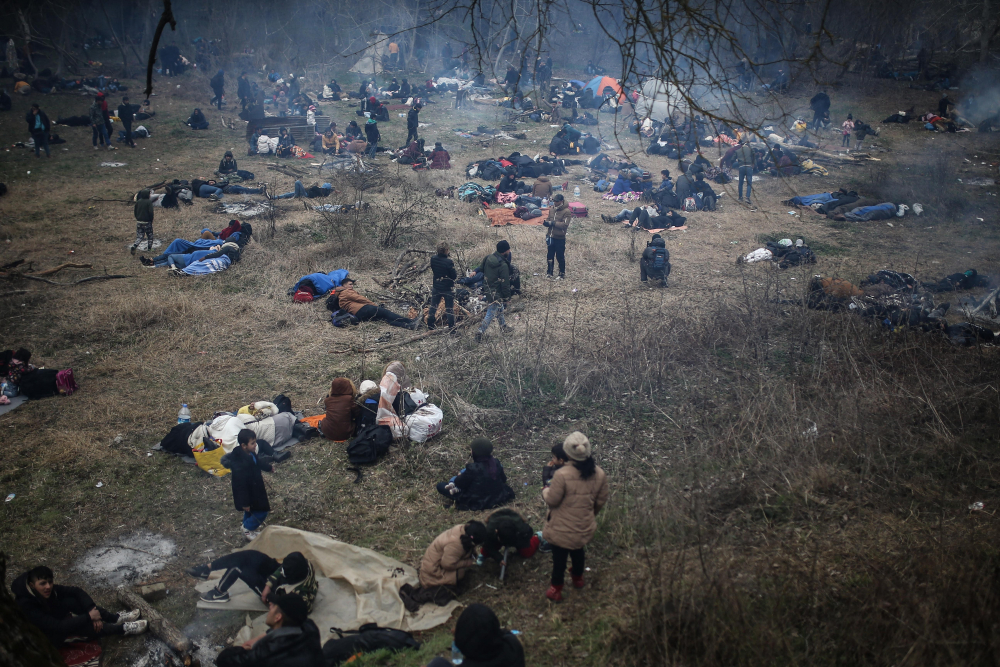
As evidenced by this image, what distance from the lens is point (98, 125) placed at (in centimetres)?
1822

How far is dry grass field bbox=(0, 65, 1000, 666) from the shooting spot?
3.58 metres

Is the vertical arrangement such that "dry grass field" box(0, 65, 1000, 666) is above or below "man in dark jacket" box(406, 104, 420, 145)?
below

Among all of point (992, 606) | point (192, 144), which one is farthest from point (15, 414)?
point (192, 144)

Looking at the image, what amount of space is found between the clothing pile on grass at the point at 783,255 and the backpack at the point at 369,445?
26.6 feet

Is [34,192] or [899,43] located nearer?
[34,192]

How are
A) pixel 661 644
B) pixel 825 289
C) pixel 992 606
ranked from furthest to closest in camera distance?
pixel 825 289
pixel 661 644
pixel 992 606

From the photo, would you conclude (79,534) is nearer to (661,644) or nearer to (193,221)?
(661,644)

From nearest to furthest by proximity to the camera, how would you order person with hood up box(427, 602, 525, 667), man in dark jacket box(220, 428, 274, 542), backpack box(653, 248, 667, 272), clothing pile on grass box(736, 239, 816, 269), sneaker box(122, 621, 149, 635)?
1. person with hood up box(427, 602, 525, 667)
2. sneaker box(122, 621, 149, 635)
3. man in dark jacket box(220, 428, 274, 542)
4. backpack box(653, 248, 667, 272)
5. clothing pile on grass box(736, 239, 816, 269)

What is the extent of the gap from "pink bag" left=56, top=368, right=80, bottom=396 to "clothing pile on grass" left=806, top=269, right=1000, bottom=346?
977 cm

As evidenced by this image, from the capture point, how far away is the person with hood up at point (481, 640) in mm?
2965

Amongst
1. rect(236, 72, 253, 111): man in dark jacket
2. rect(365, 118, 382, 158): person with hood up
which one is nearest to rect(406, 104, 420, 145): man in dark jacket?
rect(365, 118, 382, 158): person with hood up

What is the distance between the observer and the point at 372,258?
11.7m

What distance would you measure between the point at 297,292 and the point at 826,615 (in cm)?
885

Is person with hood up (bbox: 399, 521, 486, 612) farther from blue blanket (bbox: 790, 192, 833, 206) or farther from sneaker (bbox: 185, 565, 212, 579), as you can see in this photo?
blue blanket (bbox: 790, 192, 833, 206)
